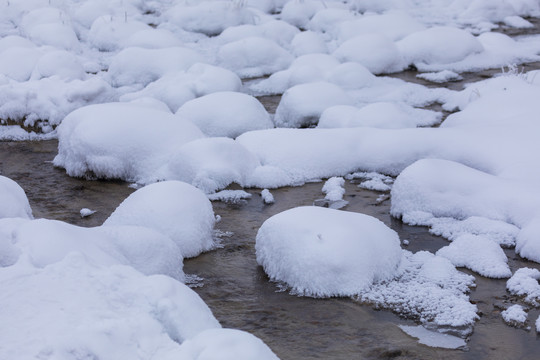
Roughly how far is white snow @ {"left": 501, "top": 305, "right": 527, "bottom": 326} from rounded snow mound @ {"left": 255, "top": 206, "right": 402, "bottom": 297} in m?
0.65

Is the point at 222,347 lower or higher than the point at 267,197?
higher

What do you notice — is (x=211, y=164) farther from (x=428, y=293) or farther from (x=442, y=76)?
(x=442, y=76)

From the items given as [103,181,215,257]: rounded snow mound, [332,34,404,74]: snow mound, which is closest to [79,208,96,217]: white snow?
[103,181,215,257]: rounded snow mound

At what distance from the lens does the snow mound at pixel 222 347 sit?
2.31m

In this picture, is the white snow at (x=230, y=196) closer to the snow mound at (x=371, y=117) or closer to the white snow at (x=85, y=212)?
the white snow at (x=85, y=212)

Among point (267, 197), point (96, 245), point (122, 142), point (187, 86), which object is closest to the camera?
point (96, 245)

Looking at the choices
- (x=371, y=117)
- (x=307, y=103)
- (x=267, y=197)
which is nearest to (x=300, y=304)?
(x=267, y=197)

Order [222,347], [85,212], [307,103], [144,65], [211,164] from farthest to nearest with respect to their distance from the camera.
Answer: [144,65], [307,103], [211,164], [85,212], [222,347]

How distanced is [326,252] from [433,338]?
2.36 ft

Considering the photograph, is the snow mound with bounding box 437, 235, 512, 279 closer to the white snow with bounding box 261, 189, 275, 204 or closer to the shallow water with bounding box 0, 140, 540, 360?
the shallow water with bounding box 0, 140, 540, 360

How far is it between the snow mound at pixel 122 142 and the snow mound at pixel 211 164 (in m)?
0.20

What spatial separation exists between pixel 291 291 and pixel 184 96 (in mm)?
3673

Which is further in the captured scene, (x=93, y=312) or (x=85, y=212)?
(x=85, y=212)

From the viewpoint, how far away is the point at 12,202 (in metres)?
3.91
